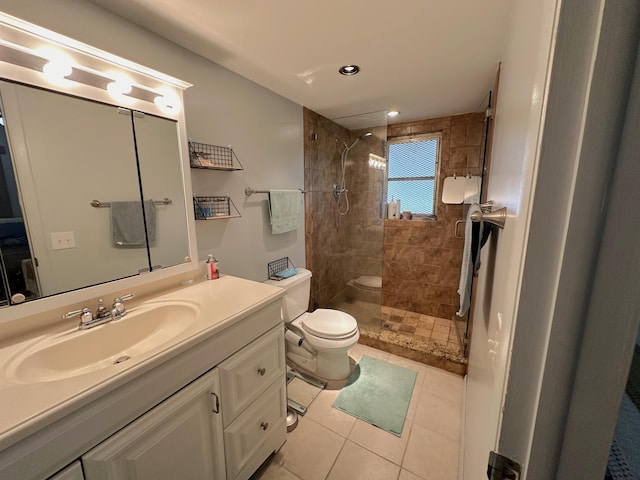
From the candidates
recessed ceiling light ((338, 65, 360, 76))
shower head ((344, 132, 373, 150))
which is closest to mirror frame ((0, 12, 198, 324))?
recessed ceiling light ((338, 65, 360, 76))

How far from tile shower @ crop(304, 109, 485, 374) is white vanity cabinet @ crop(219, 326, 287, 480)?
1280mm

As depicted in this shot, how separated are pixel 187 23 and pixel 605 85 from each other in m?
1.63

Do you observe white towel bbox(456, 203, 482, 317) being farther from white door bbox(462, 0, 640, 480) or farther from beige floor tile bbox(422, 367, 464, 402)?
beige floor tile bbox(422, 367, 464, 402)

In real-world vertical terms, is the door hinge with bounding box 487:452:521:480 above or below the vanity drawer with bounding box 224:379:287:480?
above

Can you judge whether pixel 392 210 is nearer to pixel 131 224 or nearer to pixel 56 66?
pixel 131 224

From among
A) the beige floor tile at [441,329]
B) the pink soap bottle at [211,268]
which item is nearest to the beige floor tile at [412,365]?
the beige floor tile at [441,329]

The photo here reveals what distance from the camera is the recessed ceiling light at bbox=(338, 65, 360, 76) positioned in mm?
1680

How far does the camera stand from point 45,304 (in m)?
1.03

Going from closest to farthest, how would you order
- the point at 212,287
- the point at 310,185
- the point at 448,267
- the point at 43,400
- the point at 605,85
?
the point at 605,85
the point at 43,400
the point at 212,287
the point at 310,185
the point at 448,267

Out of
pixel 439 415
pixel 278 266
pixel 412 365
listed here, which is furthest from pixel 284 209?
pixel 439 415

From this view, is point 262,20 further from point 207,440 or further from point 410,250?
point 410,250

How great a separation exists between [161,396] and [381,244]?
2453 mm

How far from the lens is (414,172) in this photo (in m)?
3.00

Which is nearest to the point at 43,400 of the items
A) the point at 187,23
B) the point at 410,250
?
the point at 187,23
